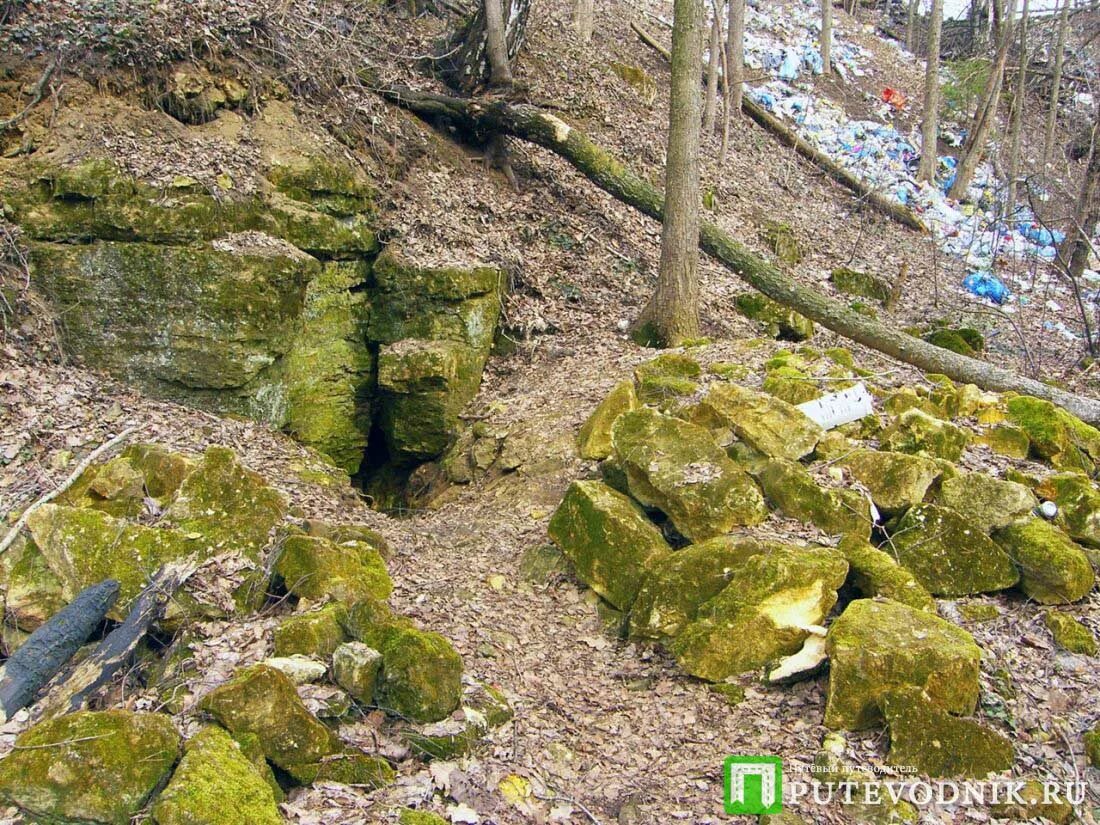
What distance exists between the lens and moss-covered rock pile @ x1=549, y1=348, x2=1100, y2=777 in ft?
Answer: 13.0

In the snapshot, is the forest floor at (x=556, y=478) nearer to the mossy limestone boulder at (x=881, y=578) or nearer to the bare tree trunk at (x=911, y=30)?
the mossy limestone boulder at (x=881, y=578)

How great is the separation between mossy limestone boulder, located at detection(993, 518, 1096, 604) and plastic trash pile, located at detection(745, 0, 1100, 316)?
8.94 meters

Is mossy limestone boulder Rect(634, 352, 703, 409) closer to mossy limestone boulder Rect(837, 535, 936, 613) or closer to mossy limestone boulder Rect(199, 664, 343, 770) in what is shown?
mossy limestone boulder Rect(837, 535, 936, 613)

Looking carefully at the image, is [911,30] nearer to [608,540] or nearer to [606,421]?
[606,421]

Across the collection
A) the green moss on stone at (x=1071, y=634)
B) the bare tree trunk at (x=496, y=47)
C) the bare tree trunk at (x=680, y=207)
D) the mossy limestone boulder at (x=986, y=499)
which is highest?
the bare tree trunk at (x=496, y=47)

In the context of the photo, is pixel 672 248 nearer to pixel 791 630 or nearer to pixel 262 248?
pixel 262 248

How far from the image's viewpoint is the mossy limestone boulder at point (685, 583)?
184 inches

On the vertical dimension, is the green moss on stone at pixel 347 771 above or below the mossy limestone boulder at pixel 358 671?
below

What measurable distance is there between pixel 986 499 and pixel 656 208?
6.26 m

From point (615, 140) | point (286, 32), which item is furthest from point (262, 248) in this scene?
point (615, 140)

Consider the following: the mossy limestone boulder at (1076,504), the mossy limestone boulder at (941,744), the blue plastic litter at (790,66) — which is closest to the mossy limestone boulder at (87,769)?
the mossy limestone boulder at (941,744)

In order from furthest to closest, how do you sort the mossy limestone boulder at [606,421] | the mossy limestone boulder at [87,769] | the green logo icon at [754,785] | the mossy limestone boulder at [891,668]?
the mossy limestone boulder at [606,421] → the mossy limestone boulder at [891,668] → the green logo icon at [754,785] → the mossy limestone boulder at [87,769]

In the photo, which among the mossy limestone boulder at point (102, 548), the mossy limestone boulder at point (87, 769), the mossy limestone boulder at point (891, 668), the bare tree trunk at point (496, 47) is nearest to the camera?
the mossy limestone boulder at point (87, 769)

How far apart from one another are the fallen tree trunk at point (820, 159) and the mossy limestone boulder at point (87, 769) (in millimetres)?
15149
